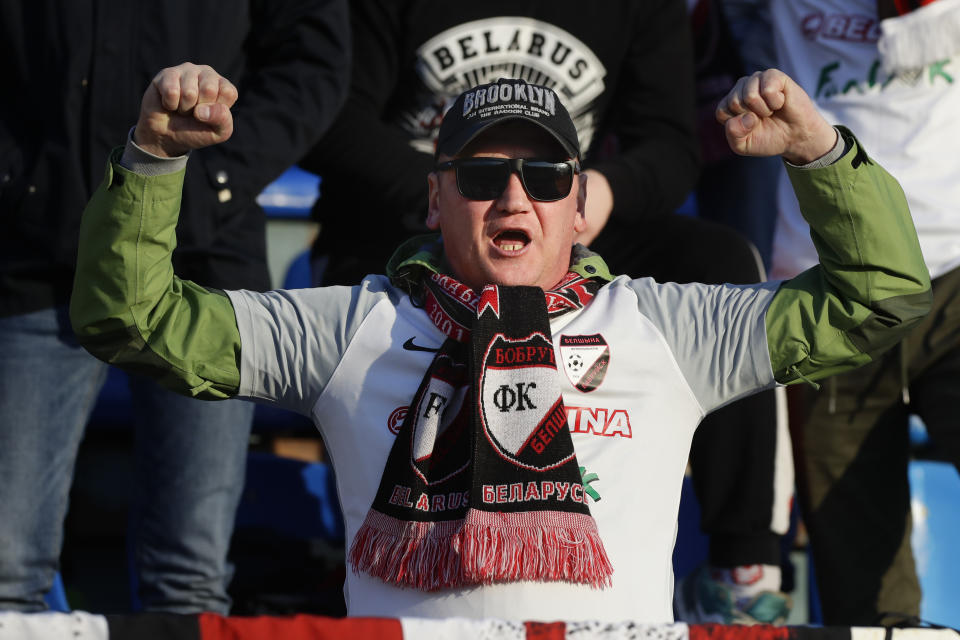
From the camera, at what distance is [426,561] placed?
85.4 inches

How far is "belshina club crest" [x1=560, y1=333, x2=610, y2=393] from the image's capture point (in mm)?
2350

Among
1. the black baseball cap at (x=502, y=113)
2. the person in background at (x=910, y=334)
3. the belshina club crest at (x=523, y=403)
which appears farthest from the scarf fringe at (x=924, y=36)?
the belshina club crest at (x=523, y=403)

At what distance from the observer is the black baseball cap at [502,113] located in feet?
8.23

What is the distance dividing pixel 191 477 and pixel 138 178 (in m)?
0.95

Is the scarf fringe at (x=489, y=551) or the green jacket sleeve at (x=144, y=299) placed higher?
the green jacket sleeve at (x=144, y=299)

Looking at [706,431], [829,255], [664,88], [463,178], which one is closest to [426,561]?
[463,178]

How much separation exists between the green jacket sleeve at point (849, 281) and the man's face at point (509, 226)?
0.45 meters

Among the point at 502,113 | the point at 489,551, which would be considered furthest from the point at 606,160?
the point at 489,551

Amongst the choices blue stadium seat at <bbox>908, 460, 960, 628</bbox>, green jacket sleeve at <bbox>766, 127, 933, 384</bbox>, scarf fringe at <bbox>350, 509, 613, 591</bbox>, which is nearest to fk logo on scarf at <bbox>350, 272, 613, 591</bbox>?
scarf fringe at <bbox>350, 509, 613, 591</bbox>

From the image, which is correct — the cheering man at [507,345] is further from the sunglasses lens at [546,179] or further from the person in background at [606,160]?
the person in background at [606,160]

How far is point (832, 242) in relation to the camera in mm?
2279

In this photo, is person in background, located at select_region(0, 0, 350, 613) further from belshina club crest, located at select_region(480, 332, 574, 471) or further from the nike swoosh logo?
belshina club crest, located at select_region(480, 332, 574, 471)

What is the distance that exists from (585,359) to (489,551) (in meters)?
0.44

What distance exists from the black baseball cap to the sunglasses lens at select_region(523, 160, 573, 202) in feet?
0.24
